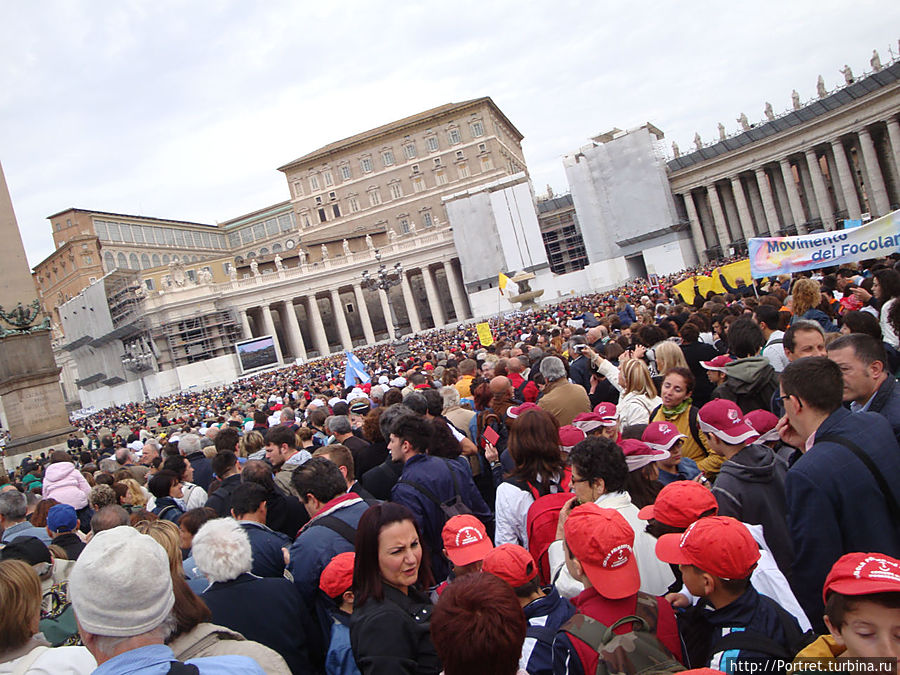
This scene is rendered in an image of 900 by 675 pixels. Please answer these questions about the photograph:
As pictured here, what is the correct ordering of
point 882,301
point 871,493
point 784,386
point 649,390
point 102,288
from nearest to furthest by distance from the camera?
point 871,493
point 784,386
point 649,390
point 882,301
point 102,288

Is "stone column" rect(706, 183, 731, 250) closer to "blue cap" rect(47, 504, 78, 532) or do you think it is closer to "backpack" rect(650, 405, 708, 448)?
"backpack" rect(650, 405, 708, 448)

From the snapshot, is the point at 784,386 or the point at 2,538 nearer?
the point at 784,386

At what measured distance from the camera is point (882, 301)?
6.60 meters

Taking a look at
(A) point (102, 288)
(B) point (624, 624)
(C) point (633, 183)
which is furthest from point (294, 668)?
(A) point (102, 288)

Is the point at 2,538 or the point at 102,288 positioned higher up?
the point at 102,288

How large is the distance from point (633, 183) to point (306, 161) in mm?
44411

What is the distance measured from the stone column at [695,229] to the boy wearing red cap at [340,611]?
59.1m

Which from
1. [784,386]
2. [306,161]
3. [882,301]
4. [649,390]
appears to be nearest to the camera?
[784,386]

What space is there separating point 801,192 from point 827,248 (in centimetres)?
5454

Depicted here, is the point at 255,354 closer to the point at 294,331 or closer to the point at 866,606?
the point at 294,331

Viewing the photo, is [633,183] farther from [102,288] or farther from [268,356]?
[102,288]

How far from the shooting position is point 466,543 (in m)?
3.44

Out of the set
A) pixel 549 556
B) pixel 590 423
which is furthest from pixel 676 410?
pixel 549 556

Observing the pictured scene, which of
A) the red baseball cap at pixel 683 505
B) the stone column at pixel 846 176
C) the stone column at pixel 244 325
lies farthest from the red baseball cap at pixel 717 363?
the stone column at pixel 244 325
